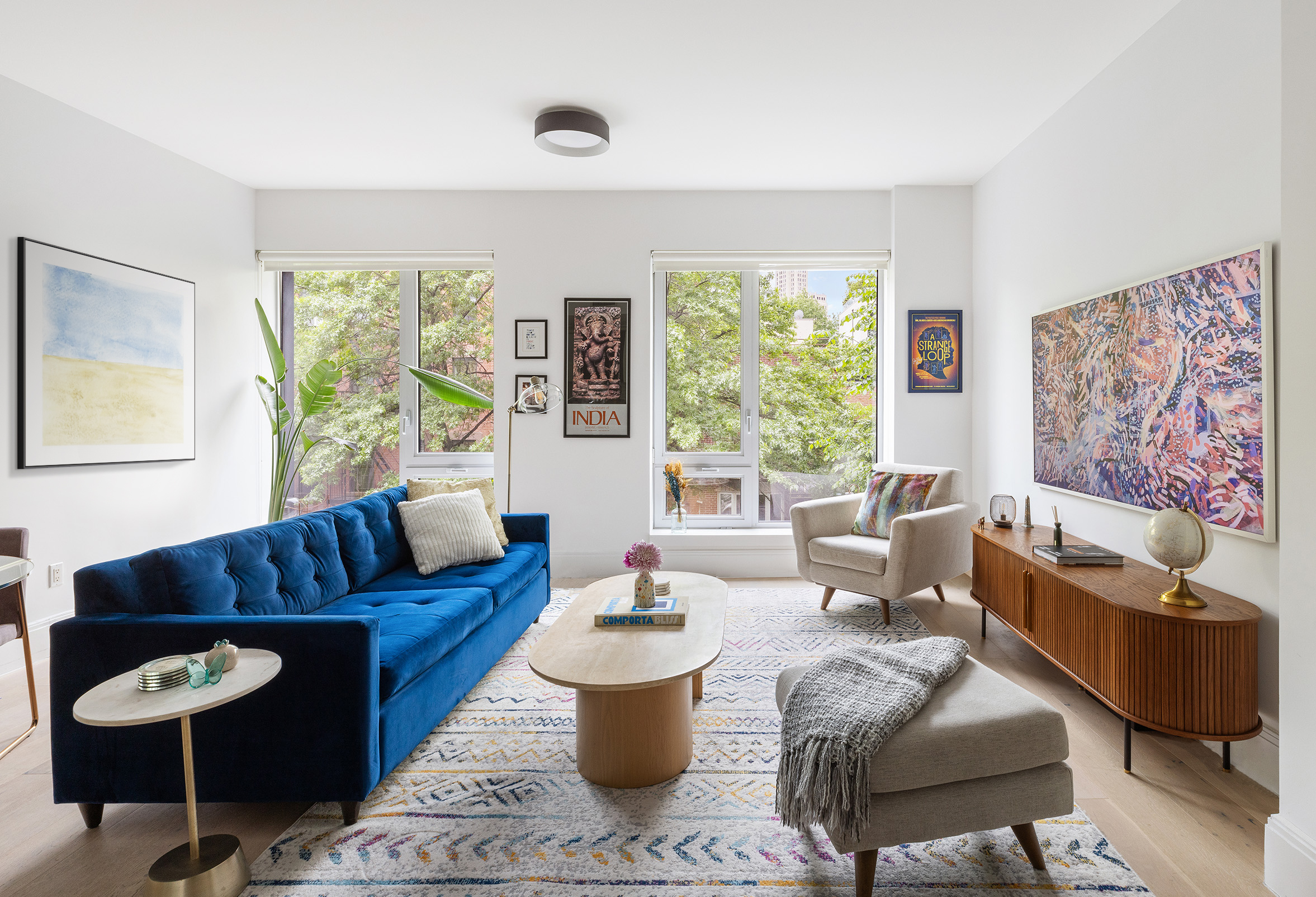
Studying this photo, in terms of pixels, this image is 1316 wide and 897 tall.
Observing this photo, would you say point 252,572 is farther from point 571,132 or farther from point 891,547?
point 891,547

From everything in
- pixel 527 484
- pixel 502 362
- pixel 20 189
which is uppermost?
→ pixel 20 189

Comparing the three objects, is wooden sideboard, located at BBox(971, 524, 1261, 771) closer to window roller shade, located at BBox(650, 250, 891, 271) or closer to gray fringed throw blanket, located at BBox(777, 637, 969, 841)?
gray fringed throw blanket, located at BBox(777, 637, 969, 841)

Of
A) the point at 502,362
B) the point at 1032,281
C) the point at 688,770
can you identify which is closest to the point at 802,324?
the point at 1032,281

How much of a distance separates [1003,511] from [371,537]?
3.01m

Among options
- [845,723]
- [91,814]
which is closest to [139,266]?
[91,814]

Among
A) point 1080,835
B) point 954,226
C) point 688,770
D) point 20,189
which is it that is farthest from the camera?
point 954,226

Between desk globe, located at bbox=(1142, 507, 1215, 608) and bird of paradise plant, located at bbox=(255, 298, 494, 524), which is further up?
bird of paradise plant, located at bbox=(255, 298, 494, 524)

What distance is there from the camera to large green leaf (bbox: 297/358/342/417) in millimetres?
4180

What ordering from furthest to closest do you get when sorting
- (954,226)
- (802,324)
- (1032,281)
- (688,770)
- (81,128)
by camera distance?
(802,324)
(954,226)
(1032,281)
(81,128)
(688,770)

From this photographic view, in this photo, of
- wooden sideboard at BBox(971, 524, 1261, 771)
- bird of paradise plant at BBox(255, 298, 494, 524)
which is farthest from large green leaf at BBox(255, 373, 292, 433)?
wooden sideboard at BBox(971, 524, 1261, 771)

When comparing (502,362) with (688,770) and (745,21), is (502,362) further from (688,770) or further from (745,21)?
(688,770)

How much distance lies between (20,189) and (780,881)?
4.16m

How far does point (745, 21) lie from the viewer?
2.53 metres

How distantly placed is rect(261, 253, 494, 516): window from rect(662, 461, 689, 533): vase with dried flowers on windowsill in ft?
4.24
